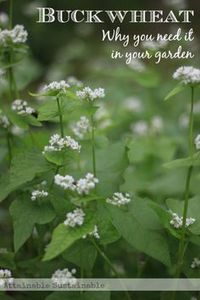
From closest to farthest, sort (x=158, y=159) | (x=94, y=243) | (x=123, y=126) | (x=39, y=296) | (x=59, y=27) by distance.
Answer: (x=94, y=243) < (x=39, y=296) < (x=158, y=159) < (x=123, y=126) < (x=59, y=27)

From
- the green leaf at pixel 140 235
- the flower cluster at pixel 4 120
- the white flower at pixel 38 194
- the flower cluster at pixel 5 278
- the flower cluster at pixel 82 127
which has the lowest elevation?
the flower cluster at pixel 5 278

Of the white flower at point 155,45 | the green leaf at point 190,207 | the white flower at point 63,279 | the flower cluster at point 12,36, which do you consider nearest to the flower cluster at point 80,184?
the white flower at point 63,279

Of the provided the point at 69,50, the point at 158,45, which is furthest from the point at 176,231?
the point at 69,50

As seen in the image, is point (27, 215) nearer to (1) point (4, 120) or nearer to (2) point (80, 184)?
(2) point (80, 184)

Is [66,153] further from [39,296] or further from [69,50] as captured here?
[69,50]

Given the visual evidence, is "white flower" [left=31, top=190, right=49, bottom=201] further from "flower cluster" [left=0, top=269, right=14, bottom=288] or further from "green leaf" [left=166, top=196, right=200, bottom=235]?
"green leaf" [left=166, top=196, right=200, bottom=235]

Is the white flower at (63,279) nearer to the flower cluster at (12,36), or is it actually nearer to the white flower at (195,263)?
the white flower at (195,263)
